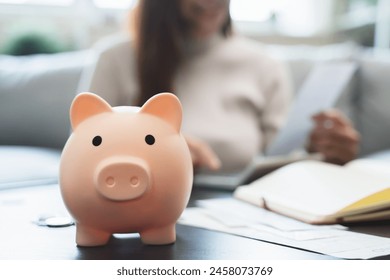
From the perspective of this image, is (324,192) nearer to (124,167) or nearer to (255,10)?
(124,167)

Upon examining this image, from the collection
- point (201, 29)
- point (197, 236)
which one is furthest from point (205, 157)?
point (201, 29)

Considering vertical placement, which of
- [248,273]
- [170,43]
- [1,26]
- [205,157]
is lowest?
[248,273]

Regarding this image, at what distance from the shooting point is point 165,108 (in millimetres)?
444

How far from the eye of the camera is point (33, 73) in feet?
5.44

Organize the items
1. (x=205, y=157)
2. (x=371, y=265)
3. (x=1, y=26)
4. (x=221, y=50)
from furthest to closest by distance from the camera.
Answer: (x=1, y=26)
(x=221, y=50)
(x=205, y=157)
(x=371, y=265)

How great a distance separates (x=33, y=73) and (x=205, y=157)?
1021 mm

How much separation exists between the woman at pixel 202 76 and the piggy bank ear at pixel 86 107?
25.3 inches

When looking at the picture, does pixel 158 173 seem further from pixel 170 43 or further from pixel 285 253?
pixel 170 43

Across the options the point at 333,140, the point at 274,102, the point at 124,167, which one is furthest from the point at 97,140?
the point at 274,102

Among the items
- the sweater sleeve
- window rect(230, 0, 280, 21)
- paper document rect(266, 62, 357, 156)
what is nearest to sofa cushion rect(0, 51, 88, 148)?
the sweater sleeve

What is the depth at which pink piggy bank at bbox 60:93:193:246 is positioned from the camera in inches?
16.1

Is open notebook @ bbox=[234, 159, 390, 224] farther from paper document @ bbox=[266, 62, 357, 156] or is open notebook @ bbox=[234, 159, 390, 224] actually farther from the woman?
the woman

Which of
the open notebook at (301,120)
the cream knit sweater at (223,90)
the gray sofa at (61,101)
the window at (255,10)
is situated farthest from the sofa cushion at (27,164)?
the window at (255,10)

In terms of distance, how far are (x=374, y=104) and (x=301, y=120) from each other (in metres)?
0.83
